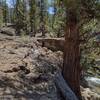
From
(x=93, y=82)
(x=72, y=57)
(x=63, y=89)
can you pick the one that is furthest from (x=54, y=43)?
(x=63, y=89)

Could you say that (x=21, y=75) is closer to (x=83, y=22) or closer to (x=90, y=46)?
(x=83, y=22)

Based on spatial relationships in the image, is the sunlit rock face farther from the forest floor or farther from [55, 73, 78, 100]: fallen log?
[55, 73, 78, 100]: fallen log

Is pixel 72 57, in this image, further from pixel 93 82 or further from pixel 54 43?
pixel 93 82

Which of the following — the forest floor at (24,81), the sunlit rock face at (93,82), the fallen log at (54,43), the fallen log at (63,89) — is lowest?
the sunlit rock face at (93,82)

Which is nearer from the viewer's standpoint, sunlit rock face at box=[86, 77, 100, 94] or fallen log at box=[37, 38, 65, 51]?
sunlit rock face at box=[86, 77, 100, 94]

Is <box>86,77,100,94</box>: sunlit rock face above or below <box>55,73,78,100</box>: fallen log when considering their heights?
below

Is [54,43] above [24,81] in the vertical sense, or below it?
above

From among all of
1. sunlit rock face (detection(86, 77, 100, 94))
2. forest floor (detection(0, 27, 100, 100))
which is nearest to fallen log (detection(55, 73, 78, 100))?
forest floor (detection(0, 27, 100, 100))

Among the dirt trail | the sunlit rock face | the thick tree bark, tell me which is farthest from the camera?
the sunlit rock face

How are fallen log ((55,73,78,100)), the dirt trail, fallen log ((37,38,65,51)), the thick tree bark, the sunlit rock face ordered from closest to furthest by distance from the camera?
the dirt trail
fallen log ((55,73,78,100))
the thick tree bark
the sunlit rock face
fallen log ((37,38,65,51))

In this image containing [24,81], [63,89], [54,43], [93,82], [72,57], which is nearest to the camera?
[24,81]

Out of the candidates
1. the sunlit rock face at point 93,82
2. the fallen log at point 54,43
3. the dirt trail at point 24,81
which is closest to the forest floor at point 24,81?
the dirt trail at point 24,81

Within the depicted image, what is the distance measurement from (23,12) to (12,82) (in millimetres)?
28546

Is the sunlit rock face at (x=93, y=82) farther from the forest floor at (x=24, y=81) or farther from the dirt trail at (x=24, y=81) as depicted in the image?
the dirt trail at (x=24, y=81)
